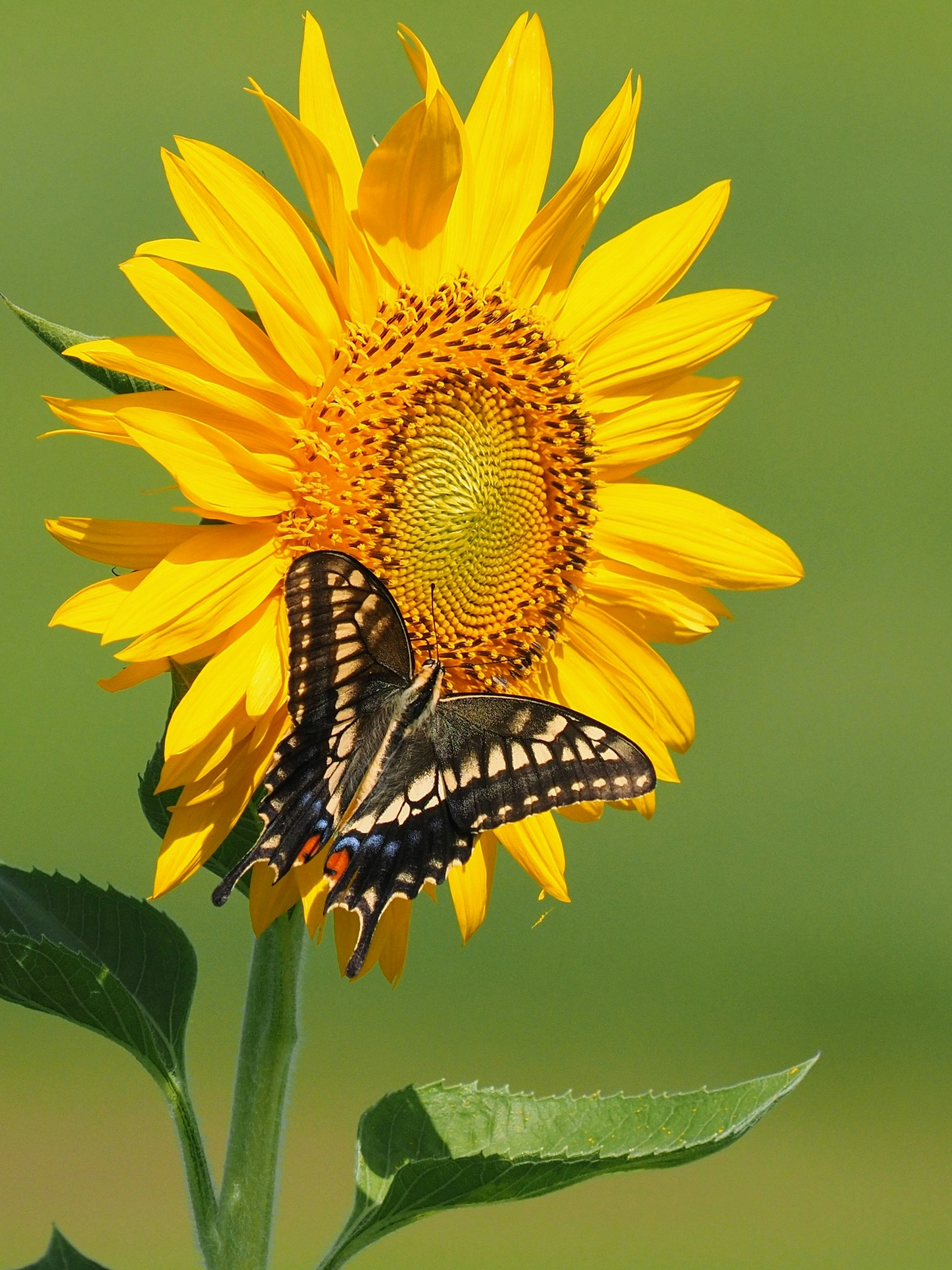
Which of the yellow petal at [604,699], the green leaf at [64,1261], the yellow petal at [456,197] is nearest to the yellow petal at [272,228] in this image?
the yellow petal at [456,197]

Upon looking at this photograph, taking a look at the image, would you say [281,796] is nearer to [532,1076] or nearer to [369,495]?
[369,495]

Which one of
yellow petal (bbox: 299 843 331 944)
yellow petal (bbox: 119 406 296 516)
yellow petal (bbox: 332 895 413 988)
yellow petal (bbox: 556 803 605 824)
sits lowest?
yellow petal (bbox: 332 895 413 988)

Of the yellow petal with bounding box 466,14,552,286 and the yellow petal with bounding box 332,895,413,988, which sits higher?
the yellow petal with bounding box 466,14,552,286

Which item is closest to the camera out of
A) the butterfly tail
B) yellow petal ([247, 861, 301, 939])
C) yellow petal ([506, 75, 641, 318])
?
the butterfly tail

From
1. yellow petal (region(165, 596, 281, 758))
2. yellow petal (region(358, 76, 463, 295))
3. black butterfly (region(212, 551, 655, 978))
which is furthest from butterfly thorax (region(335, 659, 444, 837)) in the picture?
yellow petal (region(358, 76, 463, 295))

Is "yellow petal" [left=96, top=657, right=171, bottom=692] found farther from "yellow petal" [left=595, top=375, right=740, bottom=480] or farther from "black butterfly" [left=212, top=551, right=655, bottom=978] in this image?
"yellow petal" [left=595, top=375, right=740, bottom=480]

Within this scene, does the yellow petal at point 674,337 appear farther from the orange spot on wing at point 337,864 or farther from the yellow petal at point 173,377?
the orange spot on wing at point 337,864
